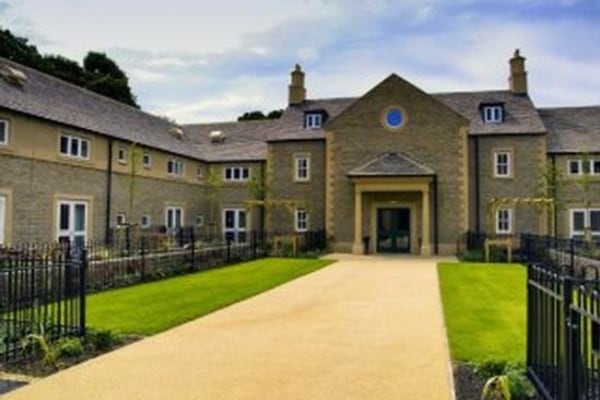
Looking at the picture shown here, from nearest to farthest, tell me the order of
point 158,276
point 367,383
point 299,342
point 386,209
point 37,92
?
point 367,383
point 299,342
point 158,276
point 37,92
point 386,209

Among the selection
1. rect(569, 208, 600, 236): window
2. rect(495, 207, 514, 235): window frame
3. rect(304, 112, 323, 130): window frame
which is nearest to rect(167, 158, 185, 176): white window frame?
rect(304, 112, 323, 130): window frame

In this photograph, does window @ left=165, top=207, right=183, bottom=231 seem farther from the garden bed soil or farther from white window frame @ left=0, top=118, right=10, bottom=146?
the garden bed soil

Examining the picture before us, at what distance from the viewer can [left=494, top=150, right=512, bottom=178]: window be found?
31312 millimetres

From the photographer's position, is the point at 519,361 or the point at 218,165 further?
the point at 218,165

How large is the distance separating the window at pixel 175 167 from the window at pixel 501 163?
1747 centimetres

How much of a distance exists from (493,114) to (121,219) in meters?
20.7

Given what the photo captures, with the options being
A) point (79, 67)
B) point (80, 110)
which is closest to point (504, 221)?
point (80, 110)

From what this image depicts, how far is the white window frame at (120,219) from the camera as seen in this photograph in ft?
87.7

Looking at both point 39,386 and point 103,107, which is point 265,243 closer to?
point 103,107

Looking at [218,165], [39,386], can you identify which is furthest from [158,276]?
[218,165]

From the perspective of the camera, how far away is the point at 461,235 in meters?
29.9

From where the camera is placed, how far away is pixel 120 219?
88.7 feet

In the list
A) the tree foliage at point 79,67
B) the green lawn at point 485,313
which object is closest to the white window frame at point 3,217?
the green lawn at point 485,313

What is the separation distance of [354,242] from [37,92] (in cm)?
1659
